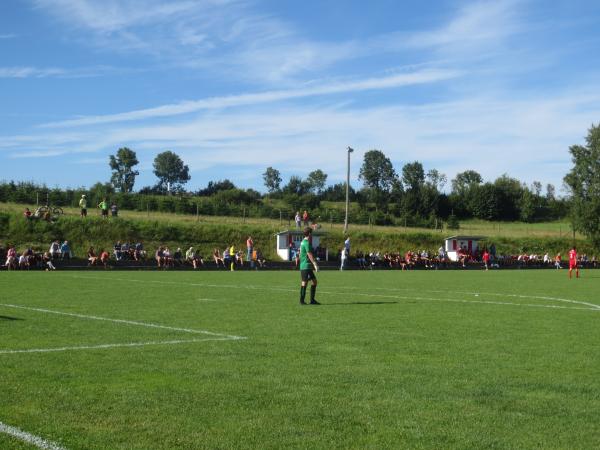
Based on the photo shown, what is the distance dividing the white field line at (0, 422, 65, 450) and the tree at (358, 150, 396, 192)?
170778mm

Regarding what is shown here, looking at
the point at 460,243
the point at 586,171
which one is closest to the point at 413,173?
the point at 586,171

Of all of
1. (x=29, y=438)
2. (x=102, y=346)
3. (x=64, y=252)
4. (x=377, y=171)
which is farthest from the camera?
(x=377, y=171)

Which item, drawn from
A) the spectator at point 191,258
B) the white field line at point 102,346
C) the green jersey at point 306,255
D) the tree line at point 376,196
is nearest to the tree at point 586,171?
the tree line at point 376,196

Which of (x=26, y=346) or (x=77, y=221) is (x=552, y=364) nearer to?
(x=26, y=346)

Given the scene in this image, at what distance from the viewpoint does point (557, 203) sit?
145m

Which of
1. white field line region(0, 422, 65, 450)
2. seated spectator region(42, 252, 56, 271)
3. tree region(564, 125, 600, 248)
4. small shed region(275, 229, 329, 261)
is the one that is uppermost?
tree region(564, 125, 600, 248)

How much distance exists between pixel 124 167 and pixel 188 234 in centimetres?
11531

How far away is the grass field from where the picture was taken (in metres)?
6.31

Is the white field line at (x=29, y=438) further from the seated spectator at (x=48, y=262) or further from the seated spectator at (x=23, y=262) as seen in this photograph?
the seated spectator at (x=48, y=262)

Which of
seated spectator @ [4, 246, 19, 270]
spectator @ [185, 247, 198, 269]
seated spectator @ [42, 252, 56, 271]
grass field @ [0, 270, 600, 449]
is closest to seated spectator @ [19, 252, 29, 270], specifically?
seated spectator @ [4, 246, 19, 270]

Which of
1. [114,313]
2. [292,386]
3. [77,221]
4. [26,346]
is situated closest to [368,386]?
Result: [292,386]

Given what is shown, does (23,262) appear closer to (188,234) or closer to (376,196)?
(188,234)

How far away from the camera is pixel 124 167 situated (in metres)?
174

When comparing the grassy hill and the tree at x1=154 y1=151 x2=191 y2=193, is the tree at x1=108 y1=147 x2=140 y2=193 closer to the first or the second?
the tree at x1=154 y1=151 x2=191 y2=193
